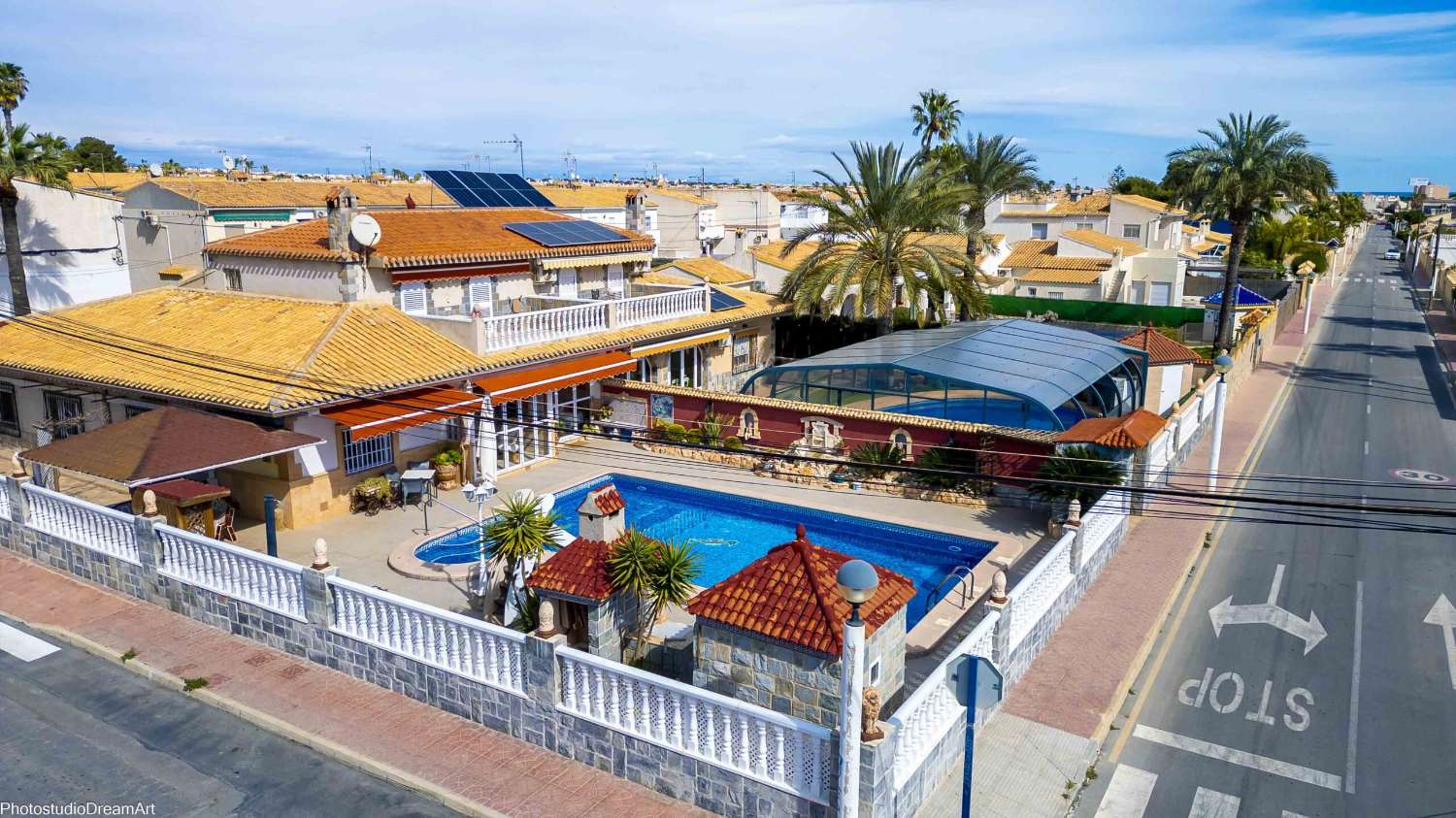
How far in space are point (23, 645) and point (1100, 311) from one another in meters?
52.9

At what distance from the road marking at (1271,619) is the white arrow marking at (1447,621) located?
1.66m

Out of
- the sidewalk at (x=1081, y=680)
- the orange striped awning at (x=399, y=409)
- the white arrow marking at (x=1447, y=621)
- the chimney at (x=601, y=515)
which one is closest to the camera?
the sidewalk at (x=1081, y=680)

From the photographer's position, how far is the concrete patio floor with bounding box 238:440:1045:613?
17938 millimetres

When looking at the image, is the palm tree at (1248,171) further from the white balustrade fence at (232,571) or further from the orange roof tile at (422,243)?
the white balustrade fence at (232,571)

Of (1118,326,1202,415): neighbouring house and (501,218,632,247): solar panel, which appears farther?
(501,218,632,247): solar panel

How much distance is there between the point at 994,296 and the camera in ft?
188

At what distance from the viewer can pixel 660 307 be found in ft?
100

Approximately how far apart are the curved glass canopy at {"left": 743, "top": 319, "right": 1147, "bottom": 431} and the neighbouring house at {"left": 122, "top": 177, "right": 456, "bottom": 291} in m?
16.1

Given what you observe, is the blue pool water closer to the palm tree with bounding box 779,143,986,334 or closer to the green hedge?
the palm tree with bounding box 779,143,986,334

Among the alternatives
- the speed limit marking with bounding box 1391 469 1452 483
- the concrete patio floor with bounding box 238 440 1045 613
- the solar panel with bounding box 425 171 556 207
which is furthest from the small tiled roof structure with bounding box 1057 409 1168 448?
the solar panel with bounding box 425 171 556 207

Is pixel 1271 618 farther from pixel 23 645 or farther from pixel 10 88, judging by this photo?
pixel 10 88

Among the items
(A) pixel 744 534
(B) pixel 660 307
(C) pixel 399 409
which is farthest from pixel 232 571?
(B) pixel 660 307

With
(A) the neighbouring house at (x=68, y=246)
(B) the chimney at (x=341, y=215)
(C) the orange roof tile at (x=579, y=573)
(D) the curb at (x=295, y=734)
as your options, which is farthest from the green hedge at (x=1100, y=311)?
(D) the curb at (x=295, y=734)

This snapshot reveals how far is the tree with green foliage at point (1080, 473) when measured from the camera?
19.8 meters
